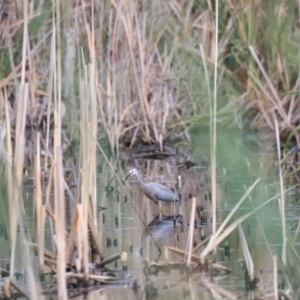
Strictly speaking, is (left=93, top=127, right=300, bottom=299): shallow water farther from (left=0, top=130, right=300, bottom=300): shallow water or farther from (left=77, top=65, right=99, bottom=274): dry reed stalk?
(left=77, top=65, right=99, bottom=274): dry reed stalk

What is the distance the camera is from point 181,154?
364 inches

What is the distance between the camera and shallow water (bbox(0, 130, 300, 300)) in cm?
394

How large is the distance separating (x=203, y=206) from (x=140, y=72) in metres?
3.27

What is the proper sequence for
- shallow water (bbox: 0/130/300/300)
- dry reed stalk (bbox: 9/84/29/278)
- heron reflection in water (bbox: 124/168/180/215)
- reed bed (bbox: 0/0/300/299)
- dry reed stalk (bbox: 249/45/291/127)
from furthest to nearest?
dry reed stalk (bbox: 249/45/291/127)
reed bed (bbox: 0/0/300/299)
heron reflection in water (bbox: 124/168/180/215)
shallow water (bbox: 0/130/300/300)
dry reed stalk (bbox: 9/84/29/278)

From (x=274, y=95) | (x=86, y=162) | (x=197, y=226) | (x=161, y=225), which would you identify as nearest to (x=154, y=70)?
(x=274, y=95)

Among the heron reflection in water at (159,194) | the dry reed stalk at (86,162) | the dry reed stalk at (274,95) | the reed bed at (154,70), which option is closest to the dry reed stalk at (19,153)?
the dry reed stalk at (86,162)

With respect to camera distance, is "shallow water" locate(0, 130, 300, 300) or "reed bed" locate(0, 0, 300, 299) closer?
"shallow water" locate(0, 130, 300, 300)

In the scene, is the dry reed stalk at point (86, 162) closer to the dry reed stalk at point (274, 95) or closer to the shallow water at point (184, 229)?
the shallow water at point (184, 229)

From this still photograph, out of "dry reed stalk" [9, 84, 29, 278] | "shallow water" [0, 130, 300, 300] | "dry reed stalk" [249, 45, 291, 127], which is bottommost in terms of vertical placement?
"shallow water" [0, 130, 300, 300]

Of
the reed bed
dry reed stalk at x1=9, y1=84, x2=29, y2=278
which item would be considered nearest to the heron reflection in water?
the reed bed

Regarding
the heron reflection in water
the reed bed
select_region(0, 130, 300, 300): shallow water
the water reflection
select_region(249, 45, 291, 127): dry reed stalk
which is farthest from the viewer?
select_region(249, 45, 291, 127): dry reed stalk

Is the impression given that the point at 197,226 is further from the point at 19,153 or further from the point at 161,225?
the point at 19,153

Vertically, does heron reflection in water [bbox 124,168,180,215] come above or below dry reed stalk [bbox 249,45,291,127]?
below

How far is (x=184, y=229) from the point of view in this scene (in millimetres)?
5324
